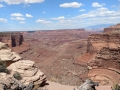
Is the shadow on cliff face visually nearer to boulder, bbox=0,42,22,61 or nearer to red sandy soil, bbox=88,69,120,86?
red sandy soil, bbox=88,69,120,86

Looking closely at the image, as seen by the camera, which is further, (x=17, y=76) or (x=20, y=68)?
(x=20, y=68)

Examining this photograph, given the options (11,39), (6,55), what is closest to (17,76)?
(6,55)

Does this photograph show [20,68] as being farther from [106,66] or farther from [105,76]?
[106,66]

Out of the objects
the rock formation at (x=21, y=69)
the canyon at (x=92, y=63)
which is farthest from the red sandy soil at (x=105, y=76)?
the rock formation at (x=21, y=69)

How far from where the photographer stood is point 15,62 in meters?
19.5

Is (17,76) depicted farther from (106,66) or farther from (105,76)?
(106,66)

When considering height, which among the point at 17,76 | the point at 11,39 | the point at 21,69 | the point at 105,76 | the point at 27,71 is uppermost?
the point at 21,69

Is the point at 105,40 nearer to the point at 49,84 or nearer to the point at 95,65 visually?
the point at 95,65

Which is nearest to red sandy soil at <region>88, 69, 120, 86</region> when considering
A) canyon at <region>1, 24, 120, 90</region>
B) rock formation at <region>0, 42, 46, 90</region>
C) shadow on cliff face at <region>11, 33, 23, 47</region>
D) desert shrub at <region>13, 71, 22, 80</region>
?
canyon at <region>1, 24, 120, 90</region>

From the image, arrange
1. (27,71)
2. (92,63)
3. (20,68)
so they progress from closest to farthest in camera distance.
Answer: (27,71) < (20,68) < (92,63)

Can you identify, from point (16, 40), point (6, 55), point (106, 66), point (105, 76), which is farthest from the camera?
point (16, 40)

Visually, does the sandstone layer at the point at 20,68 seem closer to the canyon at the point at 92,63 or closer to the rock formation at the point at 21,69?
the rock formation at the point at 21,69

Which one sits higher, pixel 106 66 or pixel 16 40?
pixel 106 66

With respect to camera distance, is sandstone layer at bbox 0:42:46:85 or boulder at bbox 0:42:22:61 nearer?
sandstone layer at bbox 0:42:46:85
